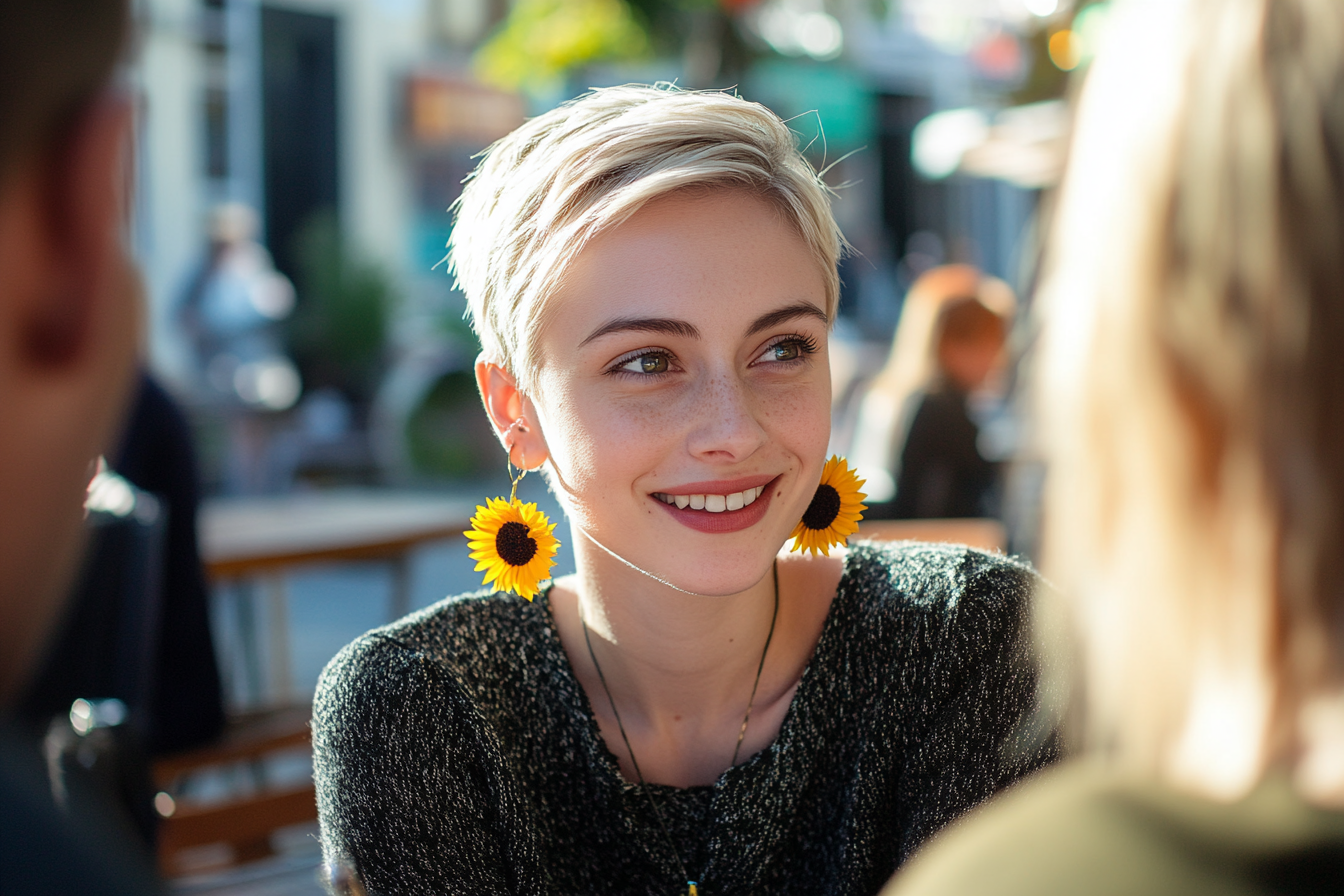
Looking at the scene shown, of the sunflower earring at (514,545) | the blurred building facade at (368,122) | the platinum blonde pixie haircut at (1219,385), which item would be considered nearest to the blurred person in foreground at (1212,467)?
the platinum blonde pixie haircut at (1219,385)

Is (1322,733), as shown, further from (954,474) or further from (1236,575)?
(954,474)

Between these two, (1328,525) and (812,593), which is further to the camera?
(812,593)

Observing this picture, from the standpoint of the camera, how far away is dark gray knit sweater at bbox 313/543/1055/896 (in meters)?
1.56

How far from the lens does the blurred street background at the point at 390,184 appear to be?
579 cm

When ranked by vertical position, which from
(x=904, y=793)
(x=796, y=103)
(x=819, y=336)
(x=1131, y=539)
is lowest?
(x=904, y=793)

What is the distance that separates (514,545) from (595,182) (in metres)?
0.50

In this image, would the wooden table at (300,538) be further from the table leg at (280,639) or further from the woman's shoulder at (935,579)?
the woman's shoulder at (935,579)

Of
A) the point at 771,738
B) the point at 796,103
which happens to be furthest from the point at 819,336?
the point at 796,103

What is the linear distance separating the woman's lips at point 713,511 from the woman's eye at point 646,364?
162mm

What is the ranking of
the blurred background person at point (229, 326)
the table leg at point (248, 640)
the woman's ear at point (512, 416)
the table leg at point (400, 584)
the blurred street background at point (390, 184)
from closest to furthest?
the woman's ear at point (512, 416), the table leg at point (248, 640), the table leg at point (400, 584), the blurred street background at point (390, 184), the blurred background person at point (229, 326)

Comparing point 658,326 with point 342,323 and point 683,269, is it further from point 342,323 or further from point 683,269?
point 342,323

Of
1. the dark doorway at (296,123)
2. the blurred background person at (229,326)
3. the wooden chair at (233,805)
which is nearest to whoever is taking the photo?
the wooden chair at (233,805)

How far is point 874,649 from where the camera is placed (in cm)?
175

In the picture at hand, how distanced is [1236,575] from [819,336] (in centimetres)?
96
